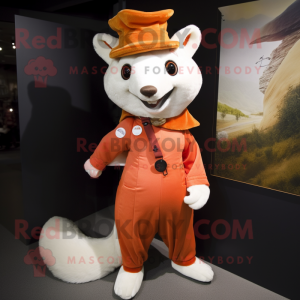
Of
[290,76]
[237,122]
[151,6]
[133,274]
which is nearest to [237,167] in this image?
[237,122]

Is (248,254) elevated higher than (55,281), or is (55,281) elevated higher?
(248,254)

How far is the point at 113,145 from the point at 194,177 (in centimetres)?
49

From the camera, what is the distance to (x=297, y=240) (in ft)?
5.15

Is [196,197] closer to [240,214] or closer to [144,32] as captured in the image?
[240,214]

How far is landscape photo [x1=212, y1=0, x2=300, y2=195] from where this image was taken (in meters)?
1.44

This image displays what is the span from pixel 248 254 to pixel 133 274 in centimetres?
73

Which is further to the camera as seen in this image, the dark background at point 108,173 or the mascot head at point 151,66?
the dark background at point 108,173

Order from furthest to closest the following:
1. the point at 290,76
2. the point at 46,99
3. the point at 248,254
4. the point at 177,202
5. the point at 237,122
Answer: the point at 46,99, the point at 248,254, the point at 237,122, the point at 177,202, the point at 290,76

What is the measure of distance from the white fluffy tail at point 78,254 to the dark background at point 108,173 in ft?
1.18

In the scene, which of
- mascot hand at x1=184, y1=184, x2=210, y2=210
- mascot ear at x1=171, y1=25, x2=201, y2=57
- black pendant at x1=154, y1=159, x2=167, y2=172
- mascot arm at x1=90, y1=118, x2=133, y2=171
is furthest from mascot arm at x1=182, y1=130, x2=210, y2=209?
mascot ear at x1=171, y1=25, x2=201, y2=57

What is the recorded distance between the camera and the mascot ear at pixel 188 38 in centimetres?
147

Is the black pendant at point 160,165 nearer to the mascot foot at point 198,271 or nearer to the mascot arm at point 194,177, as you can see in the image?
the mascot arm at point 194,177

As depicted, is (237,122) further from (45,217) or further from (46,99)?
(45,217)

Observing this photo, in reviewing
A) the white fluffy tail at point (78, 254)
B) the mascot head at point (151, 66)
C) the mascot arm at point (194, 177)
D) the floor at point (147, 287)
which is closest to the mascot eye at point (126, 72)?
the mascot head at point (151, 66)
